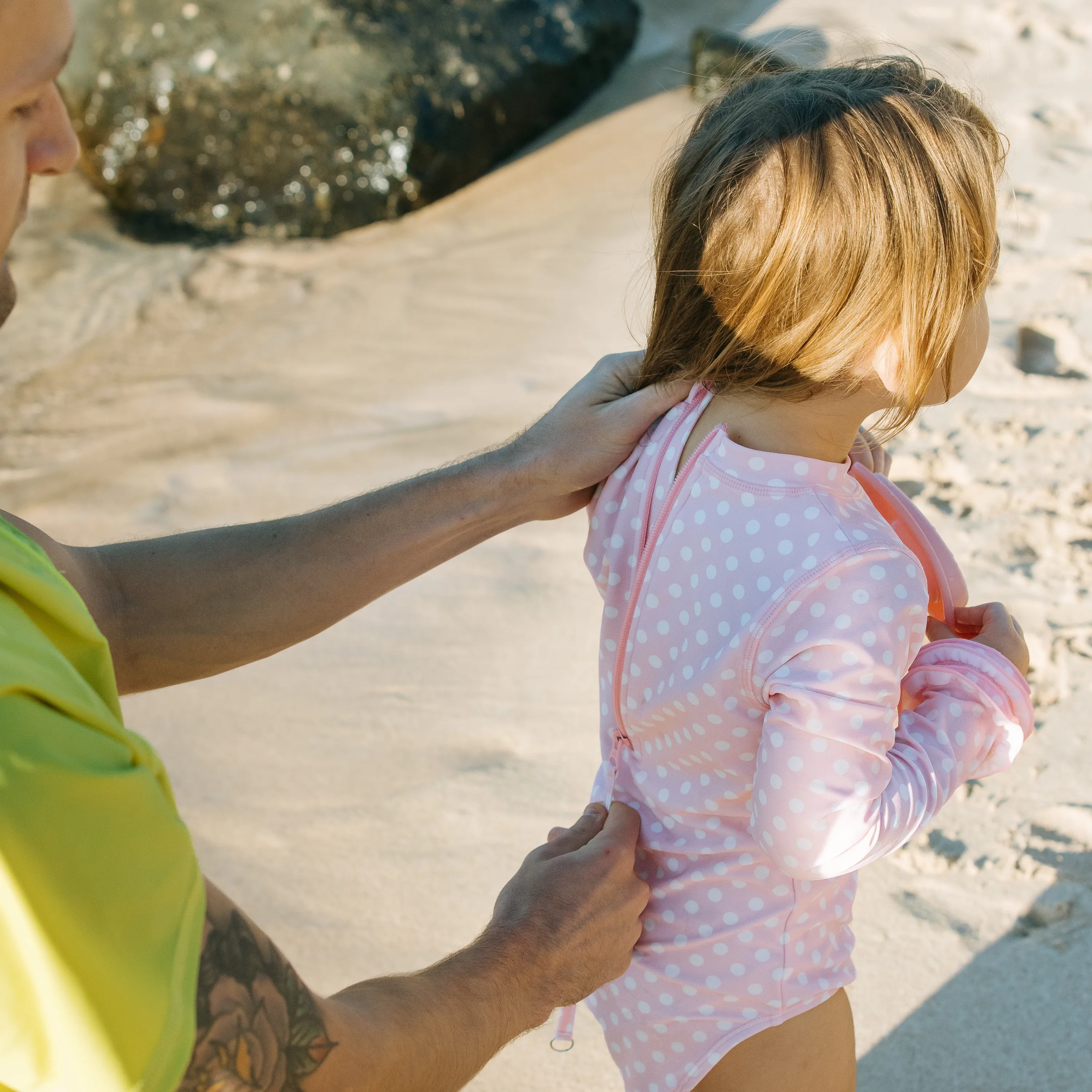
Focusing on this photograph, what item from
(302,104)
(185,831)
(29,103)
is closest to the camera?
(185,831)

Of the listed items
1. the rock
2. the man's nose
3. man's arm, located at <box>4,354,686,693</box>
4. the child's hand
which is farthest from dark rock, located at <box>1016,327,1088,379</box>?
the man's nose

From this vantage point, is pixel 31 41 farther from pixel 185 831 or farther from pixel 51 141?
pixel 185 831

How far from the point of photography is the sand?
210 centimetres

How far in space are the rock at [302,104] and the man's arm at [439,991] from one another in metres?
4.27

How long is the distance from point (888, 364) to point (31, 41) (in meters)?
0.91

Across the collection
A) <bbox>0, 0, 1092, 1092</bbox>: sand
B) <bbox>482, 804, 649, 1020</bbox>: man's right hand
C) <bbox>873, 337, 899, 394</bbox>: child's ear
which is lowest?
<bbox>0, 0, 1092, 1092</bbox>: sand

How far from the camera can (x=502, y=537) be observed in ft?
10.5

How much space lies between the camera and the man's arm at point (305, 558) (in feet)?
5.46

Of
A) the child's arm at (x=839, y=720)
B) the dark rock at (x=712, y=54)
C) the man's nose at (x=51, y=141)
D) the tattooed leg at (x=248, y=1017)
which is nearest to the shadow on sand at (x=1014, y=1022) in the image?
the child's arm at (x=839, y=720)

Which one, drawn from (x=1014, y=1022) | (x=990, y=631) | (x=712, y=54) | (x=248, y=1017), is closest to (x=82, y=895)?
(x=248, y=1017)

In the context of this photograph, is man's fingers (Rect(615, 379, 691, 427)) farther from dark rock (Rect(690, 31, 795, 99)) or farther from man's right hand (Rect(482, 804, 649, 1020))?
dark rock (Rect(690, 31, 795, 99))

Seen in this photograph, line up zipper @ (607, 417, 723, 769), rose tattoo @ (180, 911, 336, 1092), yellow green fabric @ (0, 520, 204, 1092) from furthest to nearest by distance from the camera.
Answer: zipper @ (607, 417, 723, 769) < rose tattoo @ (180, 911, 336, 1092) < yellow green fabric @ (0, 520, 204, 1092)

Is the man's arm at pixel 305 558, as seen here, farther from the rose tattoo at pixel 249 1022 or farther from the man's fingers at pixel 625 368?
the rose tattoo at pixel 249 1022

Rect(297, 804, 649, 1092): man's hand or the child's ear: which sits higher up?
the child's ear
